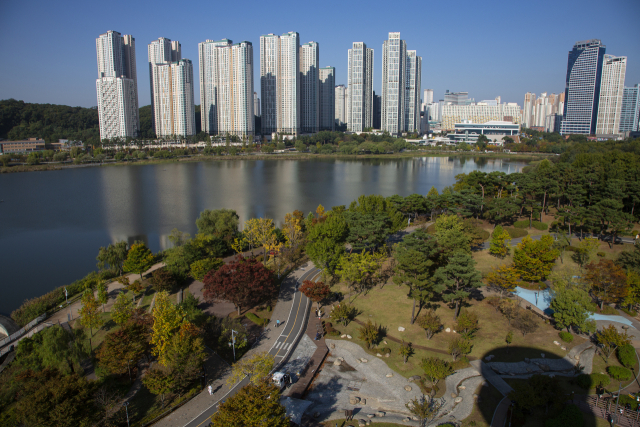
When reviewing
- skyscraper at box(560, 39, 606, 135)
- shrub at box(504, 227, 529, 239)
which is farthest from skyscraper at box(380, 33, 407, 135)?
shrub at box(504, 227, 529, 239)

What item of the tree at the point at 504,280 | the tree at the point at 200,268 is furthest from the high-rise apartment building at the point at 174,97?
the tree at the point at 504,280

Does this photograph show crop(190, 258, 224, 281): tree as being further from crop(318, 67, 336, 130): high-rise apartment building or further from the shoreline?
crop(318, 67, 336, 130): high-rise apartment building

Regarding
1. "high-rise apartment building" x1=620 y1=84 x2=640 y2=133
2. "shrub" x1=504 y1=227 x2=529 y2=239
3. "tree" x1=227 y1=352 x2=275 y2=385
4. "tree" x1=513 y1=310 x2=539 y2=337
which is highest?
"high-rise apartment building" x1=620 y1=84 x2=640 y2=133

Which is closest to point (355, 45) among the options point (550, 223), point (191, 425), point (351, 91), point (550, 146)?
point (351, 91)

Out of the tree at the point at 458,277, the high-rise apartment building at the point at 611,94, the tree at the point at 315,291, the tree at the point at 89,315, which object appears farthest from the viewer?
the high-rise apartment building at the point at 611,94

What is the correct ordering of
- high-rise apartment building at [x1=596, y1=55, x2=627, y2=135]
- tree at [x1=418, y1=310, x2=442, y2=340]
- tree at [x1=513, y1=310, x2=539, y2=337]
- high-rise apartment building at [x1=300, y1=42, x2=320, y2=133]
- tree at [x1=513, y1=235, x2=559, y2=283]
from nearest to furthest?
tree at [x1=418, y1=310, x2=442, y2=340] → tree at [x1=513, y1=310, x2=539, y2=337] → tree at [x1=513, y1=235, x2=559, y2=283] → high-rise apartment building at [x1=596, y1=55, x2=627, y2=135] → high-rise apartment building at [x1=300, y1=42, x2=320, y2=133]

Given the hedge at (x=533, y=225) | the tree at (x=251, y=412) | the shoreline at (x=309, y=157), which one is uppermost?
the shoreline at (x=309, y=157)

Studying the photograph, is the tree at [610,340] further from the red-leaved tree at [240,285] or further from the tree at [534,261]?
the red-leaved tree at [240,285]
